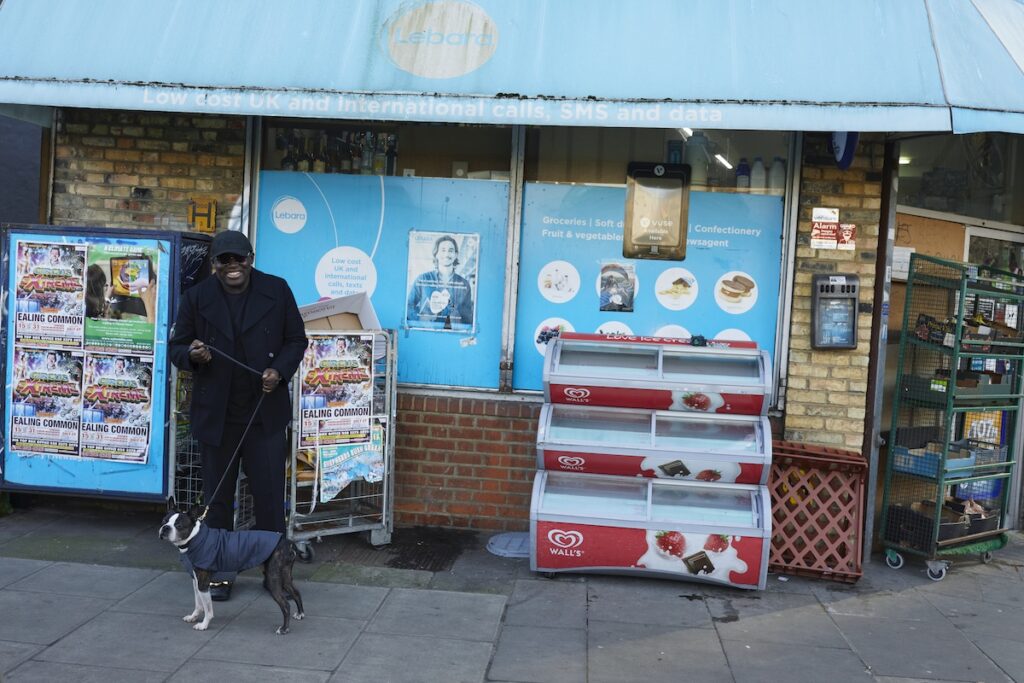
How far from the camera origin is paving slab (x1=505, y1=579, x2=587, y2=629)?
507cm

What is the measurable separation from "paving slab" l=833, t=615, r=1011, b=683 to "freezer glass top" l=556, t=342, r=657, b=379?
72.6 inches

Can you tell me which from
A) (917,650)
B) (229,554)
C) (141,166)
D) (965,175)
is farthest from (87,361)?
(965,175)

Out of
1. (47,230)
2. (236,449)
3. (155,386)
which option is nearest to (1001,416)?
(236,449)

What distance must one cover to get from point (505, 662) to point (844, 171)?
13.0ft

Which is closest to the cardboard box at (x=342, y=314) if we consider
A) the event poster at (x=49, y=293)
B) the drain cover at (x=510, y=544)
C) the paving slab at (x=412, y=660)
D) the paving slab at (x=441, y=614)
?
the event poster at (x=49, y=293)

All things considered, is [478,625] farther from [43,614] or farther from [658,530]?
[43,614]

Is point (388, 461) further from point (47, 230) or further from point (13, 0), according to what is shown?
Result: point (13, 0)

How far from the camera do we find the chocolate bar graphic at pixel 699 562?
551 centimetres

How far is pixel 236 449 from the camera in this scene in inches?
207

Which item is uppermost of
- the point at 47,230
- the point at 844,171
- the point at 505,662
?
the point at 844,171

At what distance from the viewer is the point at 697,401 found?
557cm

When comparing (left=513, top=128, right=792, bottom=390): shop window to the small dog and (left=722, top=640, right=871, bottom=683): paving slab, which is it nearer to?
(left=722, top=640, right=871, bottom=683): paving slab

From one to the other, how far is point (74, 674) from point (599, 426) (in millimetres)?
3113

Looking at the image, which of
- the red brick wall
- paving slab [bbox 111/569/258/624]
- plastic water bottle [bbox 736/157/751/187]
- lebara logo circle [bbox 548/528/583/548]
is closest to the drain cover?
the red brick wall
